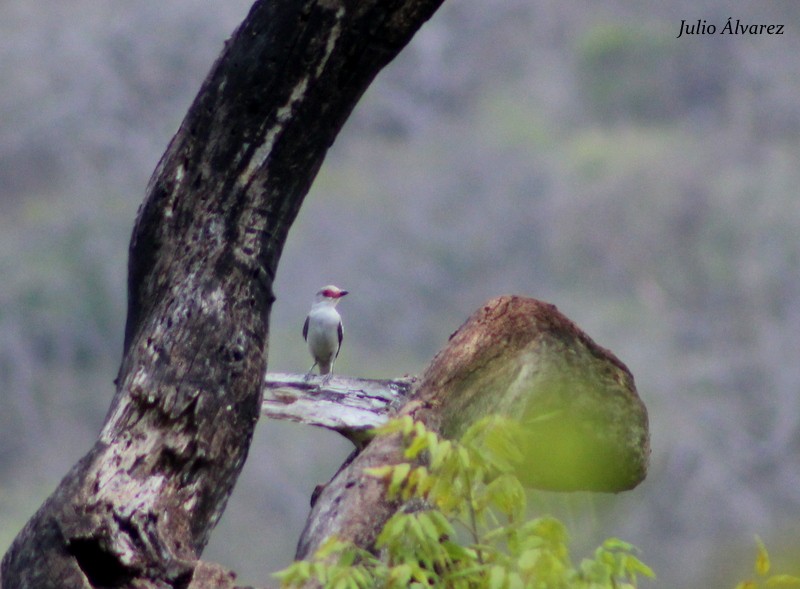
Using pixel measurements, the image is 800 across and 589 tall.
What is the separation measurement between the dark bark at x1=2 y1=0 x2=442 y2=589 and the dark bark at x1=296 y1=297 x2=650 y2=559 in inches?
20.6

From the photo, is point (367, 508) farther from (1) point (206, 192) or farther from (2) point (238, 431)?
(1) point (206, 192)

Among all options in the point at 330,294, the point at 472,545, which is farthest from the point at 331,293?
the point at 472,545

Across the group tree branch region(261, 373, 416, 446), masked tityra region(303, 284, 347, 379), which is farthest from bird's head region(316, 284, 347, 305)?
tree branch region(261, 373, 416, 446)

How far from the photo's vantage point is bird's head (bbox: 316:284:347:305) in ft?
26.7

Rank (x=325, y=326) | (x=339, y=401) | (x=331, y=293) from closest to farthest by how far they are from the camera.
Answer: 1. (x=339, y=401)
2. (x=325, y=326)
3. (x=331, y=293)

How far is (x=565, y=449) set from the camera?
2.88 meters

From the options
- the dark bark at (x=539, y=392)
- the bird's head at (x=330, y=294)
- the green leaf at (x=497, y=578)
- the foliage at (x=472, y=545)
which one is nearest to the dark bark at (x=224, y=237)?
the dark bark at (x=539, y=392)

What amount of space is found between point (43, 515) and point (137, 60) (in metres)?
14.8

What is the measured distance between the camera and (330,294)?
8188 mm

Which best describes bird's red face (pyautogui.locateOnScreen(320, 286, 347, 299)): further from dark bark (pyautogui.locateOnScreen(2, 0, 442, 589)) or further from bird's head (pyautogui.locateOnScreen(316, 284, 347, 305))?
dark bark (pyautogui.locateOnScreen(2, 0, 442, 589))

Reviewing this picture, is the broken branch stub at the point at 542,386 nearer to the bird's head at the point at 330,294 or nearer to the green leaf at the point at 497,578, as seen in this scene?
the green leaf at the point at 497,578

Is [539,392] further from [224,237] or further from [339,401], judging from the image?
[224,237]

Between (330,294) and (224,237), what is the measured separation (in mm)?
4897

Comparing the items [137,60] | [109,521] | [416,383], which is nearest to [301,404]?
[416,383]
